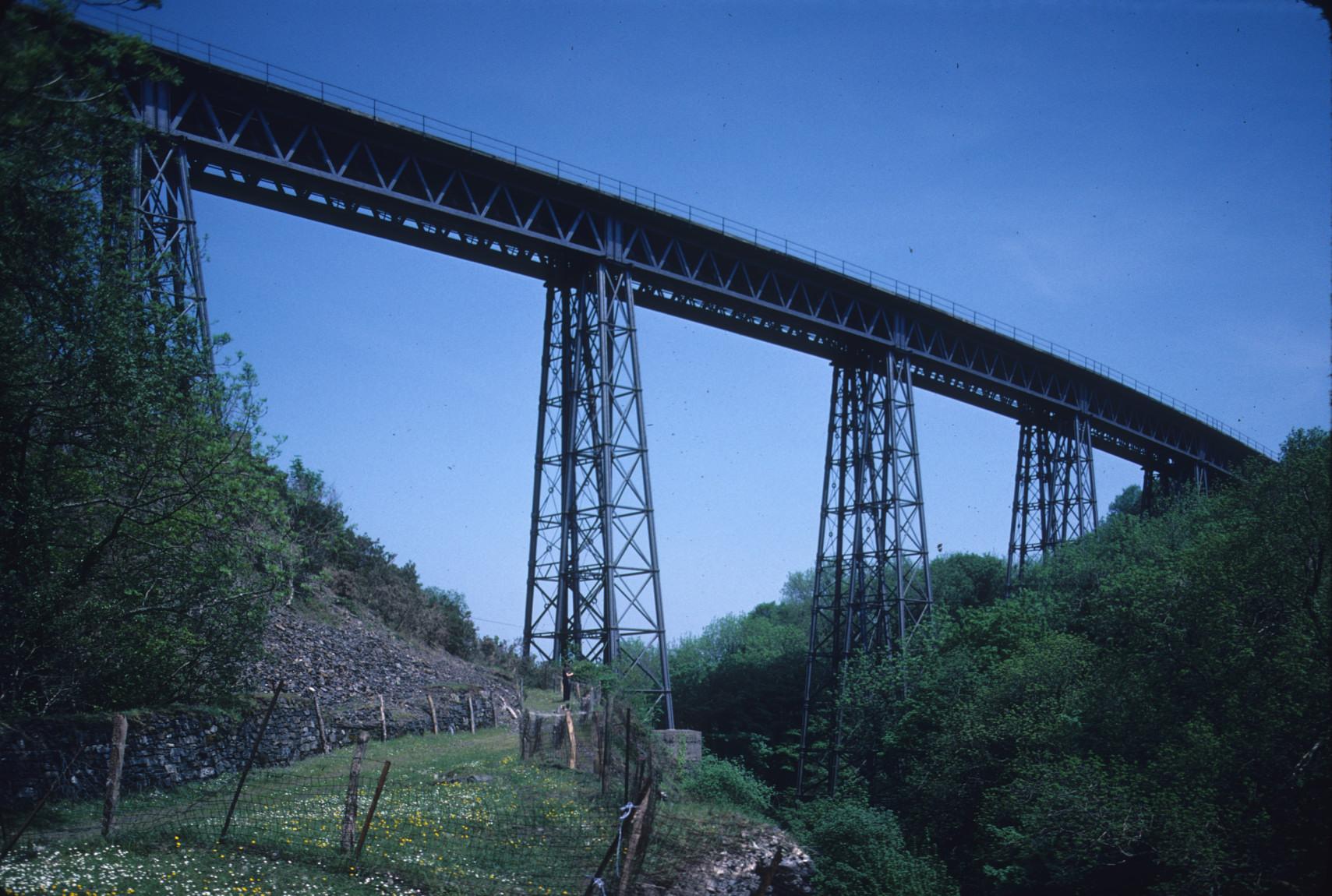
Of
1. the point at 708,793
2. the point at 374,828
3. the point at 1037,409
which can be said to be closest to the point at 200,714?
the point at 374,828

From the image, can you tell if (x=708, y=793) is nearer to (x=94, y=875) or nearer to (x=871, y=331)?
(x=94, y=875)

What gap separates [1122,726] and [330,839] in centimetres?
1832

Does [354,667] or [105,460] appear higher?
[105,460]

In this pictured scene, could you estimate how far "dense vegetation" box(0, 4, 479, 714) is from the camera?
1181 cm

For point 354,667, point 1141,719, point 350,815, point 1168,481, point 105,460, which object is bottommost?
point 350,815

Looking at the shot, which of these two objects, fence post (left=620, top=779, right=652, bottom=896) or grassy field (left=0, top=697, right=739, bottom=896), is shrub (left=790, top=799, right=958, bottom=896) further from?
fence post (left=620, top=779, right=652, bottom=896)

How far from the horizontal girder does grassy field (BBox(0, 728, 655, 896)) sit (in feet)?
45.7

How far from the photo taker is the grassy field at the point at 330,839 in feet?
31.8

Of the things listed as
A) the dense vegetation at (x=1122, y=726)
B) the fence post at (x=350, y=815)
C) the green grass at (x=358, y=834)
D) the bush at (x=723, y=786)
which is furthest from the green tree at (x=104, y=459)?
the dense vegetation at (x=1122, y=726)

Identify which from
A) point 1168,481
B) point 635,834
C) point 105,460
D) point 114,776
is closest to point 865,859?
point 635,834

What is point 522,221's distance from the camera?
25.8 metres

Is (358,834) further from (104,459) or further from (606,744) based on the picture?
(104,459)

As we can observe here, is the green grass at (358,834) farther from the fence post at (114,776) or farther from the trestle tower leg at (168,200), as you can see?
the trestle tower leg at (168,200)

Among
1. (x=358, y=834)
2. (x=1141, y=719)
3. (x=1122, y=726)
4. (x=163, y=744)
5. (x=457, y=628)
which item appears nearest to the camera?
(x=358, y=834)
